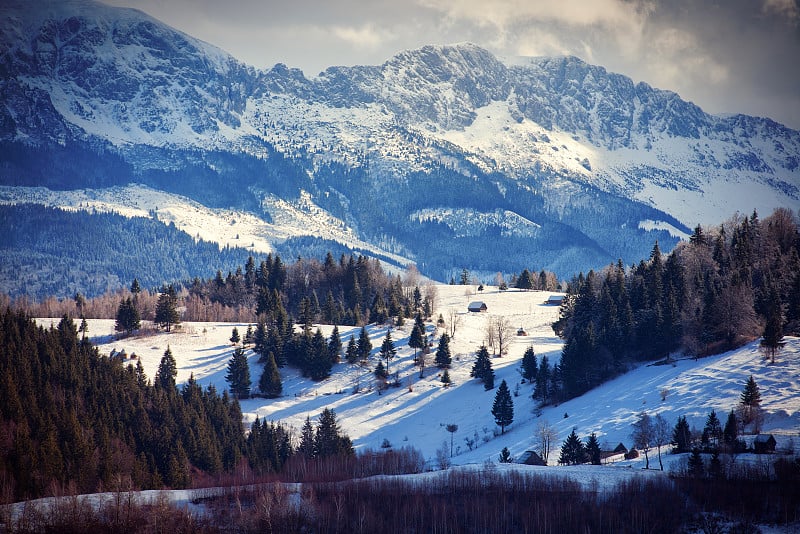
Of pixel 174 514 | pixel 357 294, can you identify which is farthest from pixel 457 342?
pixel 174 514

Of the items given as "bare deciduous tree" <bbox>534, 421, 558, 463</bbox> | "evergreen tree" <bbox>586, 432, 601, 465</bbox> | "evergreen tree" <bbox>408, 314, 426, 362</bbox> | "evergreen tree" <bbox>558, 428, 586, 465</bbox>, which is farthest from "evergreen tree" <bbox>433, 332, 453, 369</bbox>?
"evergreen tree" <bbox>586, 432, 601, 465</bbox>

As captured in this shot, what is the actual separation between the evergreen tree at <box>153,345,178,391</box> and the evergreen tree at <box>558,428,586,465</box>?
62957mm

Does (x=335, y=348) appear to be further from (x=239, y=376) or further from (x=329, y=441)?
(x=329, y=441)

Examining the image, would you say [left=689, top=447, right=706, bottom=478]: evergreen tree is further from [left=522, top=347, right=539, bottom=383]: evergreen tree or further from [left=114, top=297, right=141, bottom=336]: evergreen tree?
[left=114, top=297, right=141, bottom=336]: evergreen tree

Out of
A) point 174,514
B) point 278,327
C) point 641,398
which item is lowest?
point 174,514

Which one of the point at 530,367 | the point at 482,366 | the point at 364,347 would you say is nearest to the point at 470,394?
the point at 482,366

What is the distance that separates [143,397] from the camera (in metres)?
119

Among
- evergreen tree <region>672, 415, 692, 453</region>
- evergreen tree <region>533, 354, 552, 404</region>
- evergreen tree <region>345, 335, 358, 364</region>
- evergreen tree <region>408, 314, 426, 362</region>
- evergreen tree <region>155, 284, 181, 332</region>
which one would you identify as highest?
evergreen tree <region>155, 284, 181, 332</region>

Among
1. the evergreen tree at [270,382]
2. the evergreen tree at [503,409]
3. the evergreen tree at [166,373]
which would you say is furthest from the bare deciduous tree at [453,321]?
the evergreen tree at [166,373]

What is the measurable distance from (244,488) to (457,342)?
77396 mm

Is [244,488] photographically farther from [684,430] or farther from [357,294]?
[357,294]

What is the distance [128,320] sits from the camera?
517 feet

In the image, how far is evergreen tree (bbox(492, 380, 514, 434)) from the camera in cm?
11888

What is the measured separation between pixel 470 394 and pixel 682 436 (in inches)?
1901
